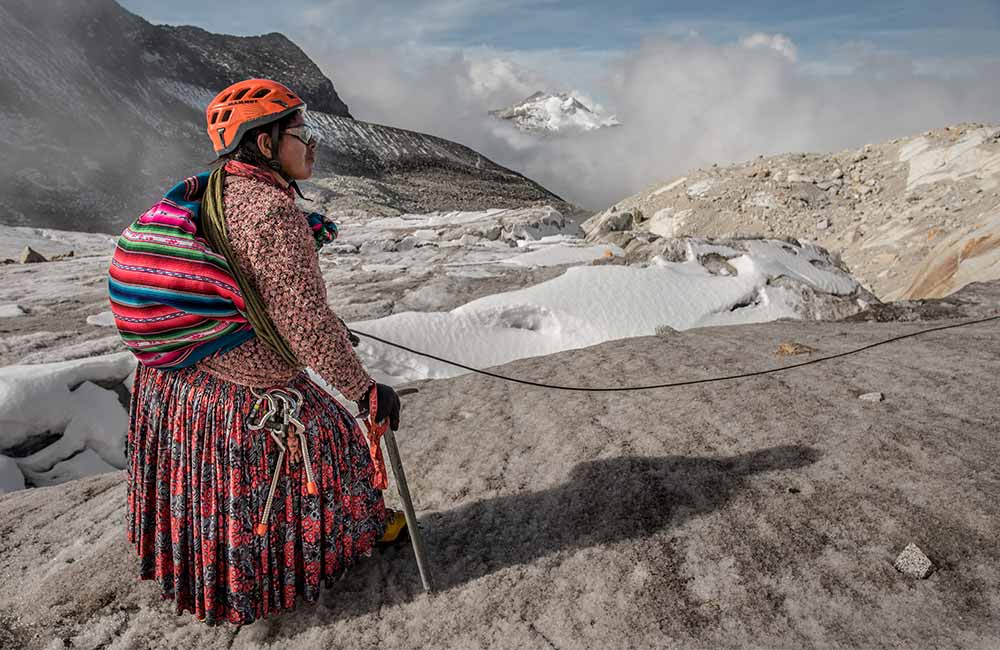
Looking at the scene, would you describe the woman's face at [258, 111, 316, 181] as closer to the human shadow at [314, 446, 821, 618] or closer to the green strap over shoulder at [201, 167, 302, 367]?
the green strap over shoulder at [201, 167, 302, 367]

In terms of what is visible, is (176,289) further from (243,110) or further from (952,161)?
(952,161)

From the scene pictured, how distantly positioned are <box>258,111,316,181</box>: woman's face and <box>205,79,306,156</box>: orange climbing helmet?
58mm

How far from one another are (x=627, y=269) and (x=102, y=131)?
38264 millimetres

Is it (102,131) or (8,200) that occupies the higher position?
(102,131)

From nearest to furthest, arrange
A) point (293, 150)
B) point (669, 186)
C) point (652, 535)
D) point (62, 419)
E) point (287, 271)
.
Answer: point (287, 271)
point (293, 150)
point (652, 535)
point (62, 419)
point (669, 186)

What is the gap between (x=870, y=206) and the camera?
1612cm

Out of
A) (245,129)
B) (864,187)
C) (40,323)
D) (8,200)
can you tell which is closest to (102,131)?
(8,200)

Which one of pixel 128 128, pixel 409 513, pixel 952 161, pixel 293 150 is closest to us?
pixel 293 150

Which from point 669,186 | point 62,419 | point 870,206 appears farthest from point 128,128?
point 62,419

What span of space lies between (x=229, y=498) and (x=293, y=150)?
41.7 inches

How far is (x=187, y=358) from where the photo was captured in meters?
1.77

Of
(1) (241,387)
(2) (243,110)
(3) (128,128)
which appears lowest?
(1) (241,387)

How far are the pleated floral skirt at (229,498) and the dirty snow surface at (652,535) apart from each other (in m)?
0.16

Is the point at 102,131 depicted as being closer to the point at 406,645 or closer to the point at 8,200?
the point at 8,200
